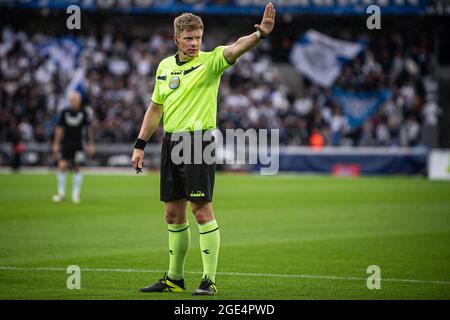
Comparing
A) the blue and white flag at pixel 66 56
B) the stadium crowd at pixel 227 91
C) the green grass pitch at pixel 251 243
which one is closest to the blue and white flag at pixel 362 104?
the stadium crowd at pixel 227 91

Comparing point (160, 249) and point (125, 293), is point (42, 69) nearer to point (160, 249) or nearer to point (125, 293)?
point (160, 249)

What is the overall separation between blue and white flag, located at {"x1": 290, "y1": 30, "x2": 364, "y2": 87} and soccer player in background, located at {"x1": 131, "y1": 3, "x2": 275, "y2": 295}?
2840cm

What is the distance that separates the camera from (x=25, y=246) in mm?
12281

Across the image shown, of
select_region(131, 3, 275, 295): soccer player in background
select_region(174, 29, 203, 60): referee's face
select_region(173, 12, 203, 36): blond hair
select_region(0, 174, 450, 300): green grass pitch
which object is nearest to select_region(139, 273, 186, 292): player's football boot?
select_region(131, 3, 275, 295): soccer player in background

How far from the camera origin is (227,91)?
37.0m

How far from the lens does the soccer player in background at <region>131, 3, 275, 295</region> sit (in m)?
8.36

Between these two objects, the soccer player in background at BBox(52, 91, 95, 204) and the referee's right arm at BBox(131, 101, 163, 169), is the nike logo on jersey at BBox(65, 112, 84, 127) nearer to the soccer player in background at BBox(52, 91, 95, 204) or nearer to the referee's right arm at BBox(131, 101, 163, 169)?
the soccer player in background at BBox(52, 91, 95, 204)

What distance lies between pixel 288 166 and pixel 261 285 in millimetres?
23894

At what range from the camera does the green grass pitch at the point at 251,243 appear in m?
9.00

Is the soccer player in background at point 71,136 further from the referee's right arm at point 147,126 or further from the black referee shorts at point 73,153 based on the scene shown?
the referee's right arm at point 147,126

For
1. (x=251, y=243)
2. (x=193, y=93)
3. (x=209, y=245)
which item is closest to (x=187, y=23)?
(x=193, y=93)

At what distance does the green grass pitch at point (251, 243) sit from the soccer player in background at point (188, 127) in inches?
15.1

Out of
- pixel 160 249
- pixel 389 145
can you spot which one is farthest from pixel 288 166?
pixel 160 249
